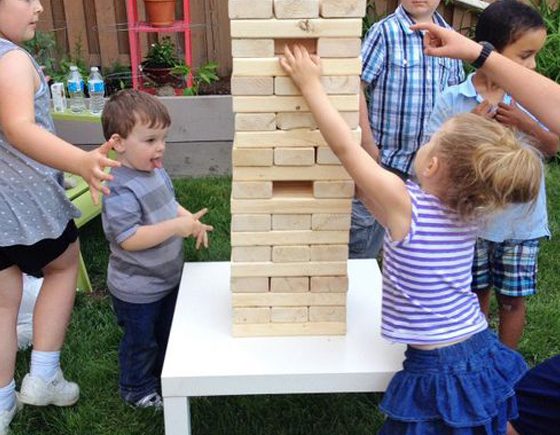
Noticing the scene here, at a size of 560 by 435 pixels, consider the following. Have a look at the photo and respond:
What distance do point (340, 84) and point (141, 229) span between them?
0.78 m

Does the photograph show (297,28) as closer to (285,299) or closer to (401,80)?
(285,299)

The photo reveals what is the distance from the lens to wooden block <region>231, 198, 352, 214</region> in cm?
176

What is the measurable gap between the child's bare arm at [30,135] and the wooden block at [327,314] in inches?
25.1

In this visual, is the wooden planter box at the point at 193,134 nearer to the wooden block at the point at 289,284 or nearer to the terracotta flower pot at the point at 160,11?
the terracotta flower pot at the point at 160,11

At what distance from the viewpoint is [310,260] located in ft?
6.02

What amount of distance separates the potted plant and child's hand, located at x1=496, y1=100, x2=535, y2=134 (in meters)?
3.03

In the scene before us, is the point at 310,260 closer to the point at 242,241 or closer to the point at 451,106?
the point at 242,241

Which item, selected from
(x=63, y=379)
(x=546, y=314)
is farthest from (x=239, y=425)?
(x=546, y=314)

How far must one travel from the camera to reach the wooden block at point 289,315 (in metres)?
1.89

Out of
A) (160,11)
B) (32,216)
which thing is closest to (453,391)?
(32,216)

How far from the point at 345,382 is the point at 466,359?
0.30 m

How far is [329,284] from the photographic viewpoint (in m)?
1.87

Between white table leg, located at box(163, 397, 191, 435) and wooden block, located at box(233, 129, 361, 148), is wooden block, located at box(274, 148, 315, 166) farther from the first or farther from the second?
white table leg, located at box(163, 397, 191, 435)

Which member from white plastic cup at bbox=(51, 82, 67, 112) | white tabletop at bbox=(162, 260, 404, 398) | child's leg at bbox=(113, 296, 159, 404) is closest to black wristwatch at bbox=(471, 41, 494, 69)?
white tabletop at bbox=(162, 260, 404, 398)
